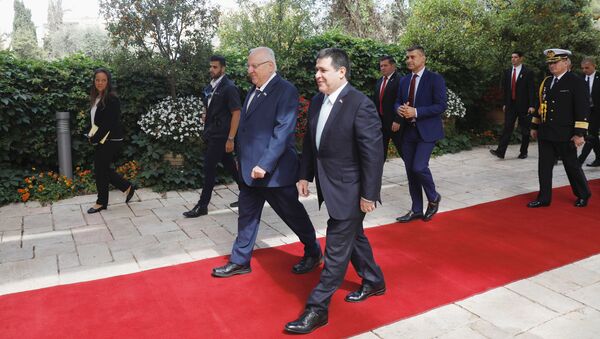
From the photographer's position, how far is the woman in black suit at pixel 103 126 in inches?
211

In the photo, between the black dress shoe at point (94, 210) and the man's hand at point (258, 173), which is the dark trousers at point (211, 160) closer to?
the black dress shoe at point (94, 210)

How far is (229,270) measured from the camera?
380 centimetres

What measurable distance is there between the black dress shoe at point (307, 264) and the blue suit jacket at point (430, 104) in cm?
185

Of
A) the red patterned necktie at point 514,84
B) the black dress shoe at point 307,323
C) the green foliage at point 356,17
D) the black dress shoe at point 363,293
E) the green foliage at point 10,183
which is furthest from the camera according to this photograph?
the green foliage at point 356,17

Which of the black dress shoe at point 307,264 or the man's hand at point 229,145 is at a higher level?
the man's hand at point 229,145

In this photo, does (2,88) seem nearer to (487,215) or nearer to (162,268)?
(162,268)

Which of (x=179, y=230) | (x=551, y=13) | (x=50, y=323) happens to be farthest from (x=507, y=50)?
(x=50, y=323)

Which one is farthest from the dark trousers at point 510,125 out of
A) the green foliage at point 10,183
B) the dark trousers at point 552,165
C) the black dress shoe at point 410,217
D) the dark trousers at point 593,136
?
the green foliage at point 10,183

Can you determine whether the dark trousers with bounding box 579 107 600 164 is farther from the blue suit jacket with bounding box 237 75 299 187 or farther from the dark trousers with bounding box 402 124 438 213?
the blue suit jacket with bounding box 237 75 299 187

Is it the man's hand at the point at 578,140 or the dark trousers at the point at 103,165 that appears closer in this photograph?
the man's hand at the point at 578,140

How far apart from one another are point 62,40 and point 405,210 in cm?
4328

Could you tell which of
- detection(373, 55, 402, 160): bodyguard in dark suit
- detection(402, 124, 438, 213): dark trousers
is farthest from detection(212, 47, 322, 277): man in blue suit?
detection(373, 55, 402, 160): bodyguard in dark suit

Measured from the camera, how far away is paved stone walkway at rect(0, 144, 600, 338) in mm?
3098

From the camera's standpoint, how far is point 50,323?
3096 millimetres
